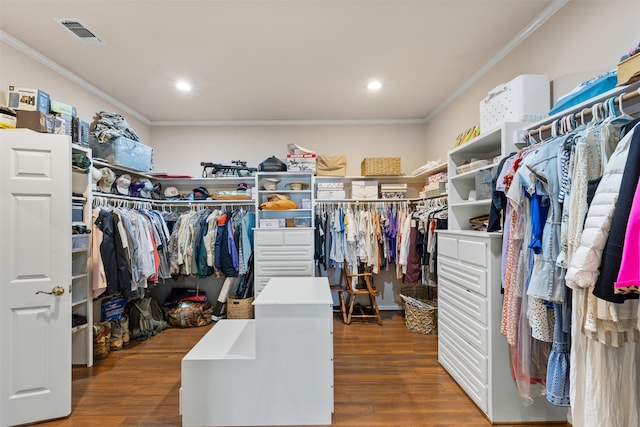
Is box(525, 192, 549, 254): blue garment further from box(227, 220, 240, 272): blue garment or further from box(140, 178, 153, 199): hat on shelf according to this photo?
box(140, 178, 153, 199): hat on shelf

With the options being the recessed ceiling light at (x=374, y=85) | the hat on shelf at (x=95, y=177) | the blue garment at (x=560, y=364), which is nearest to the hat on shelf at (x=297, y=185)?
the recessed ceiling light at (x=374, y=85)

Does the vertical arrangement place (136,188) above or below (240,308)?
above

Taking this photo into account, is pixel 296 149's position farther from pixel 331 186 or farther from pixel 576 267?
pixel 576 267

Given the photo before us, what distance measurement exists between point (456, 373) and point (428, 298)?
5.37ft

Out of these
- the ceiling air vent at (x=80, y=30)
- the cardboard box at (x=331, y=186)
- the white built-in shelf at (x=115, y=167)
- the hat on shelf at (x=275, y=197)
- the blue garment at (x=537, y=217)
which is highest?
the ceiling air vent at (x=80, y=30)

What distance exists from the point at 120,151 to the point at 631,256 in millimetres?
3793

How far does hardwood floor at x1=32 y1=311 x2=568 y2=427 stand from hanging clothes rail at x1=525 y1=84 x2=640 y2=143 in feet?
6.02

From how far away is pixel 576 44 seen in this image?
1822 millimetres

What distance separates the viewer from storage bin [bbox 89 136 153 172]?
300 cm

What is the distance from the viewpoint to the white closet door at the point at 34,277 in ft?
5.98

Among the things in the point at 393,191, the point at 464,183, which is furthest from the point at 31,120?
the point at 393,191

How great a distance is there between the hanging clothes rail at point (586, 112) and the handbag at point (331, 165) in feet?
7.52

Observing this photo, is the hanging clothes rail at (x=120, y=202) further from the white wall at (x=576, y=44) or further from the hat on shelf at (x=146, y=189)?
the white wall at (x=576, y=44)

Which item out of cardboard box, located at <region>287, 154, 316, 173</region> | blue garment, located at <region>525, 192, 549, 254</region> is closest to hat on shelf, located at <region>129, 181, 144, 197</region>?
cardboard box, located at <region>287, 154, 316, 173</region>
